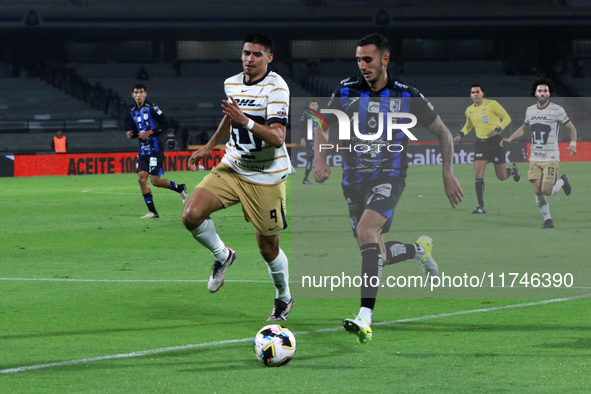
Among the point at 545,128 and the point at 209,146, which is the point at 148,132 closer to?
the point at 545,128

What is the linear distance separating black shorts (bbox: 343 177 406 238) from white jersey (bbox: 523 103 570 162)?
760 centimetres

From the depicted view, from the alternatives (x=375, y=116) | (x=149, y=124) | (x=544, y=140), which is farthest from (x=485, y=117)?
(x=375, y=116)

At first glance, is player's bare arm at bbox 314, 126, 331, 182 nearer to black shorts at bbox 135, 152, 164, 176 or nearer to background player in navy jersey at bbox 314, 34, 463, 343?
background player in navy jersey at bbox 314, 34, 463, 343

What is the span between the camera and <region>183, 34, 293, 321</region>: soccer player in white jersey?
24.1ft

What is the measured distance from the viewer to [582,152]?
126ft

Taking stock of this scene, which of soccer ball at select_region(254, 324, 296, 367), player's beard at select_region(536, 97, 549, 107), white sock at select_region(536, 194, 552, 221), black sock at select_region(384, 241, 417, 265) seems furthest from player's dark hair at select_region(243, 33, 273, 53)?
white sock at select_region(536, 194, 552, 221)

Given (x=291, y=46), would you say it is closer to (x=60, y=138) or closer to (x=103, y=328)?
(x=60, y=138)

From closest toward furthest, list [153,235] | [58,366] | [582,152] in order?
[58,366] → [153,235] → [582,152]

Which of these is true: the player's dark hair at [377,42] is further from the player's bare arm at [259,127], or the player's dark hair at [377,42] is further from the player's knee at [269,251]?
the player's knee at [269,251]

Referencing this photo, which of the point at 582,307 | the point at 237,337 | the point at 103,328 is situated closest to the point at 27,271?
the point at 103,328

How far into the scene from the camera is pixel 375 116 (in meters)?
7.32

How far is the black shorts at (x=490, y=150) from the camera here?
689 inches

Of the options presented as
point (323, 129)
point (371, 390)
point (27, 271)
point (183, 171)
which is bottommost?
point (183, 171)

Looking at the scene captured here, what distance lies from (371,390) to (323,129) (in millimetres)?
2755
